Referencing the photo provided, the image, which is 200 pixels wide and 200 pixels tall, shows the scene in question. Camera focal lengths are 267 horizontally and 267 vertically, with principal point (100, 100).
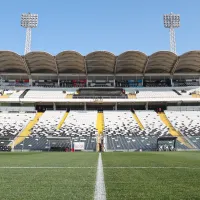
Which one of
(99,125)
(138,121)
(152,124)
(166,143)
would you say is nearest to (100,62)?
(138,121)

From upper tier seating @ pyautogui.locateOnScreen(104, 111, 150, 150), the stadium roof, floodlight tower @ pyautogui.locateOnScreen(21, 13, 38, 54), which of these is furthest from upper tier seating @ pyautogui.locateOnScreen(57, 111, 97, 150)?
floodlight tower @ pyautogui.locateOnScreen(21, 13, 38, 54)

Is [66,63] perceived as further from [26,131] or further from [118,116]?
[26,131]

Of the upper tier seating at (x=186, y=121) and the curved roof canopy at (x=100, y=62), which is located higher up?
the curved roof canopy at (x=100, y=62)

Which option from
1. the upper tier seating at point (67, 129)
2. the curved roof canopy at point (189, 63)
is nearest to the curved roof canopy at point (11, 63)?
the upper tier seating at point (67, 129)

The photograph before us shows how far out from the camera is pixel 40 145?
2906 cm

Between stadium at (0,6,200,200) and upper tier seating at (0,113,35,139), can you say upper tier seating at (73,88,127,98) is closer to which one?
stadium at (0,6,200,200)

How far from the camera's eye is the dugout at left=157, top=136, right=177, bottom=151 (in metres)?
28.6

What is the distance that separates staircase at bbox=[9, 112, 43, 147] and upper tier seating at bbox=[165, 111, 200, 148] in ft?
69.0

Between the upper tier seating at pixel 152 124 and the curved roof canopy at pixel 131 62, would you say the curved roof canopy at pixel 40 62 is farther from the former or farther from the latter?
the upper tier seating at pixel 152 124

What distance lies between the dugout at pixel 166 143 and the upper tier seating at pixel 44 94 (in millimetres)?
27400

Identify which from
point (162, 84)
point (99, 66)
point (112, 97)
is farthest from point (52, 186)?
point (162, 84)

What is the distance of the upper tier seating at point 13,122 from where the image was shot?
122 ft

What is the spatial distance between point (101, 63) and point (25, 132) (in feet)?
73.3

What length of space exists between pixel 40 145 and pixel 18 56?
27437mm
